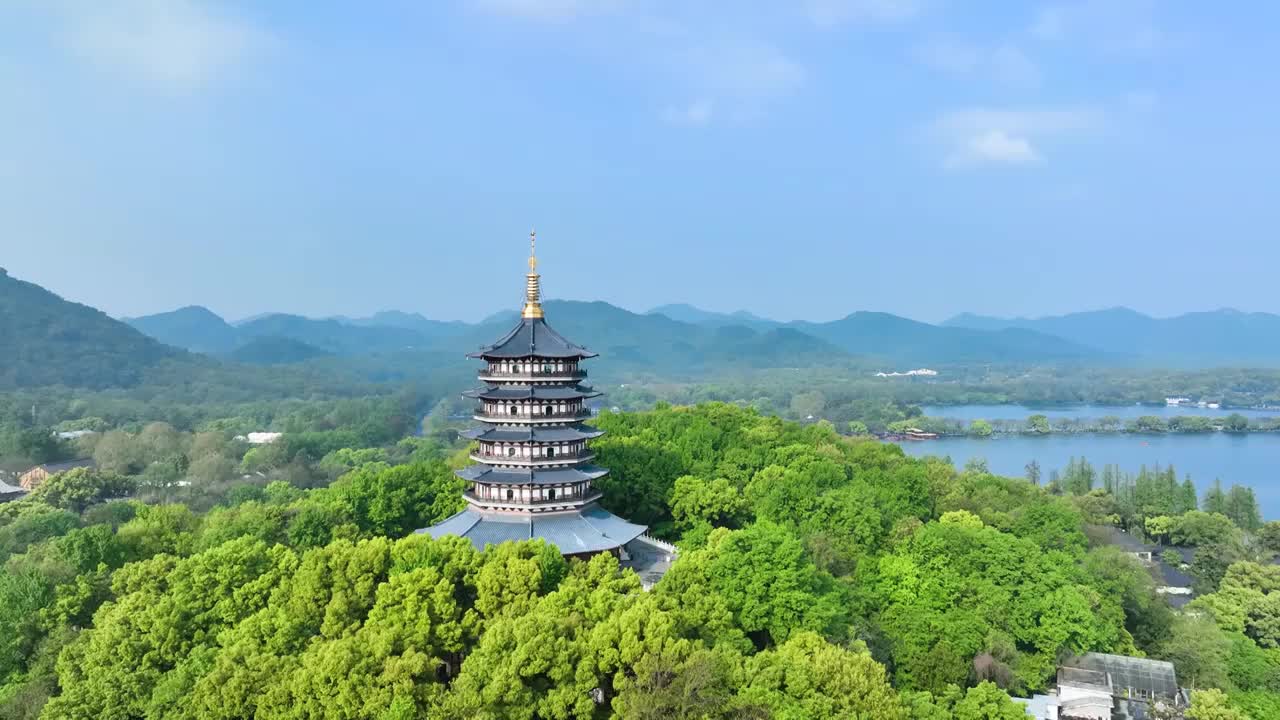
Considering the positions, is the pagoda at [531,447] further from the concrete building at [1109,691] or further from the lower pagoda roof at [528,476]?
the concrete building at [1109,691]

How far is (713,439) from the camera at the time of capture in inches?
1399

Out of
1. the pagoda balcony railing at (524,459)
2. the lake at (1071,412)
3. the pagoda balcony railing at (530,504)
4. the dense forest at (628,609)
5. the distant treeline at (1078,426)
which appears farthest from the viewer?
the lake at (1071,412)

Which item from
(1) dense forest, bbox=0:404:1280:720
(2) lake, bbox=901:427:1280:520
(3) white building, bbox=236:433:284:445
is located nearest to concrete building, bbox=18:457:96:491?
(3) white building, bbox=236:433:284:445

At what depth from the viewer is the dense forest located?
16938 mm

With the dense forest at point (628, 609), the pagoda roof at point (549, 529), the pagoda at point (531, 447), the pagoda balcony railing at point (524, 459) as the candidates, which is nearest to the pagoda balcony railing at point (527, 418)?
the pagoda at point (531, 447)

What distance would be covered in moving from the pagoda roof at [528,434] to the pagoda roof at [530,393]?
2.91 ft

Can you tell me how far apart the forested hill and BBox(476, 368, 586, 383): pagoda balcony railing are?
291 ft

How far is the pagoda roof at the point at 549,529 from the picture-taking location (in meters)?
23.3

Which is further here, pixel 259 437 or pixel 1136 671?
pixel 259 437

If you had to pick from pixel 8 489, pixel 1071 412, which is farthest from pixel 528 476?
pixel 1071 412

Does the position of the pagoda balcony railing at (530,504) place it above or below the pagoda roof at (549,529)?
above

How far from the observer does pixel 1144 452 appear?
8819 cm

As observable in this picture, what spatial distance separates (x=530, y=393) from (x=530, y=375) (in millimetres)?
530

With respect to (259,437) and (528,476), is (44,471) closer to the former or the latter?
(259,437)
